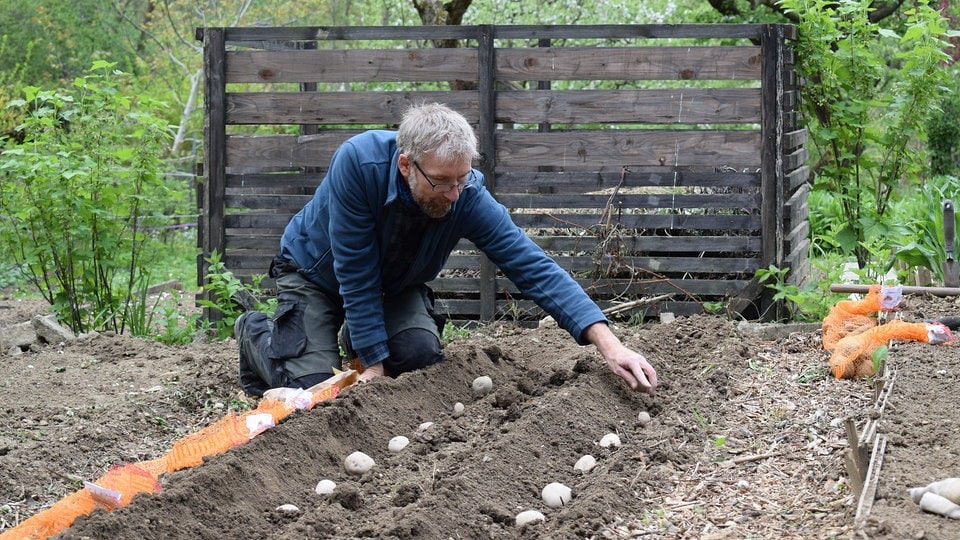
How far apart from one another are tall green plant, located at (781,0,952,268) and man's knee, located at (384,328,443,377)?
3019 mm

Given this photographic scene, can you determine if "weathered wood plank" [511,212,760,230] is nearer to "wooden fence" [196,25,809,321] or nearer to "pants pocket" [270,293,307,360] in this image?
"wooden fence" [196,25,809,321]

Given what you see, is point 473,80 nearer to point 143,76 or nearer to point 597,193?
point 597,193

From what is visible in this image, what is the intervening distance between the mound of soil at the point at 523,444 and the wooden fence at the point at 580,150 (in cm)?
98

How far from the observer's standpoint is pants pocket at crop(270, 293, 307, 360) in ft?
17.6

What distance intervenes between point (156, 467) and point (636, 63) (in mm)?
4115

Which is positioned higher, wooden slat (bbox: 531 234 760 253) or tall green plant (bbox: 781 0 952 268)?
tall green plant (bbox: 781 0 952 268)

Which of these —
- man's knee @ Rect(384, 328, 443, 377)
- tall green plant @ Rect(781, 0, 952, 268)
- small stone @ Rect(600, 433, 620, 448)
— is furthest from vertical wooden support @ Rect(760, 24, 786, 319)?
small stone @ Rect(600, 433, 620, 448)

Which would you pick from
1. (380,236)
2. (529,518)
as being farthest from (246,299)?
(529,518)

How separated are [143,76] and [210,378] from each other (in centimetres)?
1324

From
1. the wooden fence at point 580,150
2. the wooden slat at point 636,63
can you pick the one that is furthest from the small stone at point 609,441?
the wooden slat at point 636,63

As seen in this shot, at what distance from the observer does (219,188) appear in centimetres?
740

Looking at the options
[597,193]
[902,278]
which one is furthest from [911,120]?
[597,193]

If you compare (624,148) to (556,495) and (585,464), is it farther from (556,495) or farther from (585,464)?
(556,495)

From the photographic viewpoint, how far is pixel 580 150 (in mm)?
7012
